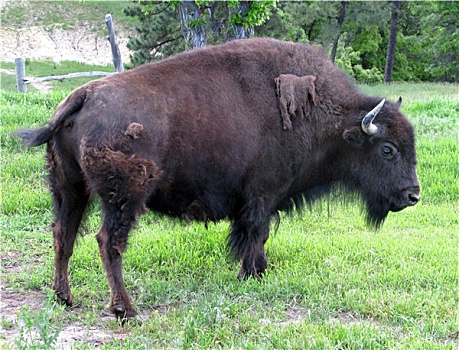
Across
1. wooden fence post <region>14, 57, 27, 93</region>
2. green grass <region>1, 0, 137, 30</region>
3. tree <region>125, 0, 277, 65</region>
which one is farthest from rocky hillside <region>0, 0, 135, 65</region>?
wooden fence post <region>14, 57, 27, 93</region>

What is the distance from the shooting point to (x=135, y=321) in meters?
4.43

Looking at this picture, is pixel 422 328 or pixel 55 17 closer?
pixel 422 328

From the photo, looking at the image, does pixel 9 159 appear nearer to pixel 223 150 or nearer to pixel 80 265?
pixel 80 265

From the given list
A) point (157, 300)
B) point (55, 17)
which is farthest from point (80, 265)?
point (55, 17)

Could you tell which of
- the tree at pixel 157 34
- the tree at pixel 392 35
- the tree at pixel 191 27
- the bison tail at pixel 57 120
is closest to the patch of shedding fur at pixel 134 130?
the bison tail at pixel 57 120

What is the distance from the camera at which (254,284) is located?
5.20 metres

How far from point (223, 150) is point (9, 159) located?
15.2 feet

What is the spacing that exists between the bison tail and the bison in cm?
1

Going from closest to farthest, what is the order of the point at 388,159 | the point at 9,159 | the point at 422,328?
the point at 422,328, the point at 388,159, the point at 9,159

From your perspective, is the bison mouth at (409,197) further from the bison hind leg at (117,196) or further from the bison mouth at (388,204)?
the bison hind leg at (117,196)

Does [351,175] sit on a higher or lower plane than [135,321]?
higher

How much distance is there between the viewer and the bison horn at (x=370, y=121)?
17.4 feet

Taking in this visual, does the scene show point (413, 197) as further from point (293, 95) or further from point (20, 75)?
point (20, 75)

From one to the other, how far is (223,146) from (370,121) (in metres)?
1.40
